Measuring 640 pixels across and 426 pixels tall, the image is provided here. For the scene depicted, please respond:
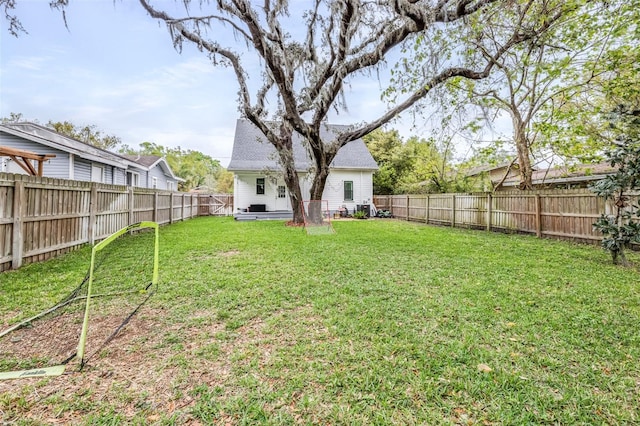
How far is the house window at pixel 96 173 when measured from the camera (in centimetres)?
1216

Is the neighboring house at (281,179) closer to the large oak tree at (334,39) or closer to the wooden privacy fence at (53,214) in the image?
→ the large oak tree at (334,39)

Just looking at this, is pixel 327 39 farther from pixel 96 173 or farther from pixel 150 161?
pixel 150 161

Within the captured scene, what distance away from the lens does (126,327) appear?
9.08 feet

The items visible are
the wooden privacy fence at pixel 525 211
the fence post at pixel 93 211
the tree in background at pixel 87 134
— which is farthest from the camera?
the tree in background at pixel 87 134

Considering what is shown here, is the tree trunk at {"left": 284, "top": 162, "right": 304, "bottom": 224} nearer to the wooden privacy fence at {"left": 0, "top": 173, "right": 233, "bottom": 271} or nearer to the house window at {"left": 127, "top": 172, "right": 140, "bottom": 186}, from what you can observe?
the wooden privacy fence at {"left": 0, "top": 173, "right": 233, "bottom": 271}

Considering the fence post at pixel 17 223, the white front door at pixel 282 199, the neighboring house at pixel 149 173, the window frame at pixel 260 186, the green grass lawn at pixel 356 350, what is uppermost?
the neighboring house at pixel 149 173

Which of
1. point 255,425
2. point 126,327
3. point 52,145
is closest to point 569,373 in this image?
point 255,425

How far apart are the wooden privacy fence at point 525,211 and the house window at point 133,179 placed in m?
15.6

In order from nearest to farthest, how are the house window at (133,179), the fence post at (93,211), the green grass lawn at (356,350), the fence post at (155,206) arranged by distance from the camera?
the green grass lawn at (356,350) < the fence post at (93,211) < the fence post at (155,206) < the house window at (133,179)

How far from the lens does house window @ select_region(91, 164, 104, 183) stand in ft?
39.9

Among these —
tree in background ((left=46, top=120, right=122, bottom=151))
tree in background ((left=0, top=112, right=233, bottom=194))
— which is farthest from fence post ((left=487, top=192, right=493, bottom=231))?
tree in background ((left=0, top=112, right=233, bottom=194))

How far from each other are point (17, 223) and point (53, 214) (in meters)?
0.83

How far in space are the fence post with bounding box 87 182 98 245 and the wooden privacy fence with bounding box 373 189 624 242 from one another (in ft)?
37.6

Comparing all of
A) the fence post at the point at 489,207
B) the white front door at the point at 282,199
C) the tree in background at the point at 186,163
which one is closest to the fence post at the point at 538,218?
the fence post at the point at 489,207
